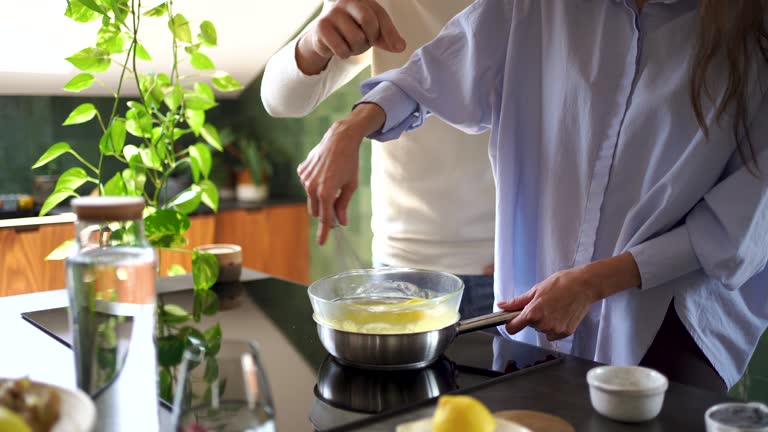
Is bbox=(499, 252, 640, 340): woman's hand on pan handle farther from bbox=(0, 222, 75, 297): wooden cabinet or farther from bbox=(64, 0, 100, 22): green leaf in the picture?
bbox=(0, 222, 75, 297): wooden cabinet

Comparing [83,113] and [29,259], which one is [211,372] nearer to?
→ [83,113]

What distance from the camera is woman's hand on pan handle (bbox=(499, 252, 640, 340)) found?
108cm

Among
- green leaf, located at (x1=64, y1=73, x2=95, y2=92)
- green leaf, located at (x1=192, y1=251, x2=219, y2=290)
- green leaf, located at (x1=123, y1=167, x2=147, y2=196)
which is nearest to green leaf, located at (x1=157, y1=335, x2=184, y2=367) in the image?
green leaf, located at (x1=192, y1=251, x2=219, y2=290)

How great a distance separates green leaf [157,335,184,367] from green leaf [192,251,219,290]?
0.36 m

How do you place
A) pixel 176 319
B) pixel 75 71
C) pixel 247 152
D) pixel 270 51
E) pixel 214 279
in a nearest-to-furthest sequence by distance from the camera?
Answer: pixel 176 319
pixel 214 279
pixel 75 71
pixel 270 51
pixel 247 152

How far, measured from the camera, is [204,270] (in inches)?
61.0

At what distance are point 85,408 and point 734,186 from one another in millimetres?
943

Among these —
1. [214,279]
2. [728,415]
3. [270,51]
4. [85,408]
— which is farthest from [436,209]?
[270,51]

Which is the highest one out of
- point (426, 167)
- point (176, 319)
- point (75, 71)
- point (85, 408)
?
point (75, 71)

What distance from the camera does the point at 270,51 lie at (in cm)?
377

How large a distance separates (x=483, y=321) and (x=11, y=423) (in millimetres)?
625

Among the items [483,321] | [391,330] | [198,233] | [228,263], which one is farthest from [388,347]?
[198,233]

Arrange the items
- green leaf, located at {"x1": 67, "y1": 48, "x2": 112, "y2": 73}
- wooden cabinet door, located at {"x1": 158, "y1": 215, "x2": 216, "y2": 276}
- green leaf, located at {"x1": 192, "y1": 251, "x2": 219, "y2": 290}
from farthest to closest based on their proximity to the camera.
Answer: wooden cabinet door, located at {"x1": 158, "y1": 215, "x2": 216, "y2": 276}, green leaf, located at {"x1": 67, "y1": 48, "x2": 112, "y2": 73}, green leaf, located at {"x1": 192, "y1": 251, "x2": 219, "y2": 290}

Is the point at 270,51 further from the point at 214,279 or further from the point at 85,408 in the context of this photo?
the point at 85,408
